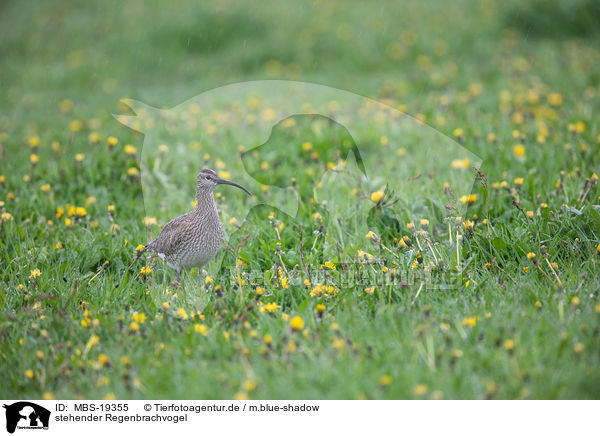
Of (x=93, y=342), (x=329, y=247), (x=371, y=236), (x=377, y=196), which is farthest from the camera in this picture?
(x=377, y=196)

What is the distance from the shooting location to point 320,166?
6309 mm

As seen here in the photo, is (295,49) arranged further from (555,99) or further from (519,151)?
(519,151)

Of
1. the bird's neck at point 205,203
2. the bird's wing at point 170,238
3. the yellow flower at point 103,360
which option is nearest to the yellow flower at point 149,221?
the bird's wing at point 170,238

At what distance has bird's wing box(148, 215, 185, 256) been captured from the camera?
4.34 metres

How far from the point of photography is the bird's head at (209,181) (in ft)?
13.9

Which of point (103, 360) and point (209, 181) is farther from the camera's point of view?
point (209, 181)

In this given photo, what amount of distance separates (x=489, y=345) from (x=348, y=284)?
3.75 feet

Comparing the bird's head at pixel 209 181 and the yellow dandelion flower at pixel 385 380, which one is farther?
the bird's head at pixel 209 181

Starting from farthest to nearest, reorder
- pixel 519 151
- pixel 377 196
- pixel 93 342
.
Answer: pixel 519 151, pixel 377 196, pixel 93 342

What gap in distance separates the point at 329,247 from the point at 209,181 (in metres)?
1.16

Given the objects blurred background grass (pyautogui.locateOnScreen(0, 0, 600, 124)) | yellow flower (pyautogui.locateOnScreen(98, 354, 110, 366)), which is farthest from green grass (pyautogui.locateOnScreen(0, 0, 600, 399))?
blurred background grass (pyautogui.locateOnScreen(0, 0, 600, 124))

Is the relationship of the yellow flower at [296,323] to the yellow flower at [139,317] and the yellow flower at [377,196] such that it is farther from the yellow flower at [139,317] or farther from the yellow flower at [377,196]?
the yellow flower at [377,196]

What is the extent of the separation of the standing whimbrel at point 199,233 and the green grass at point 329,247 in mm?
220
